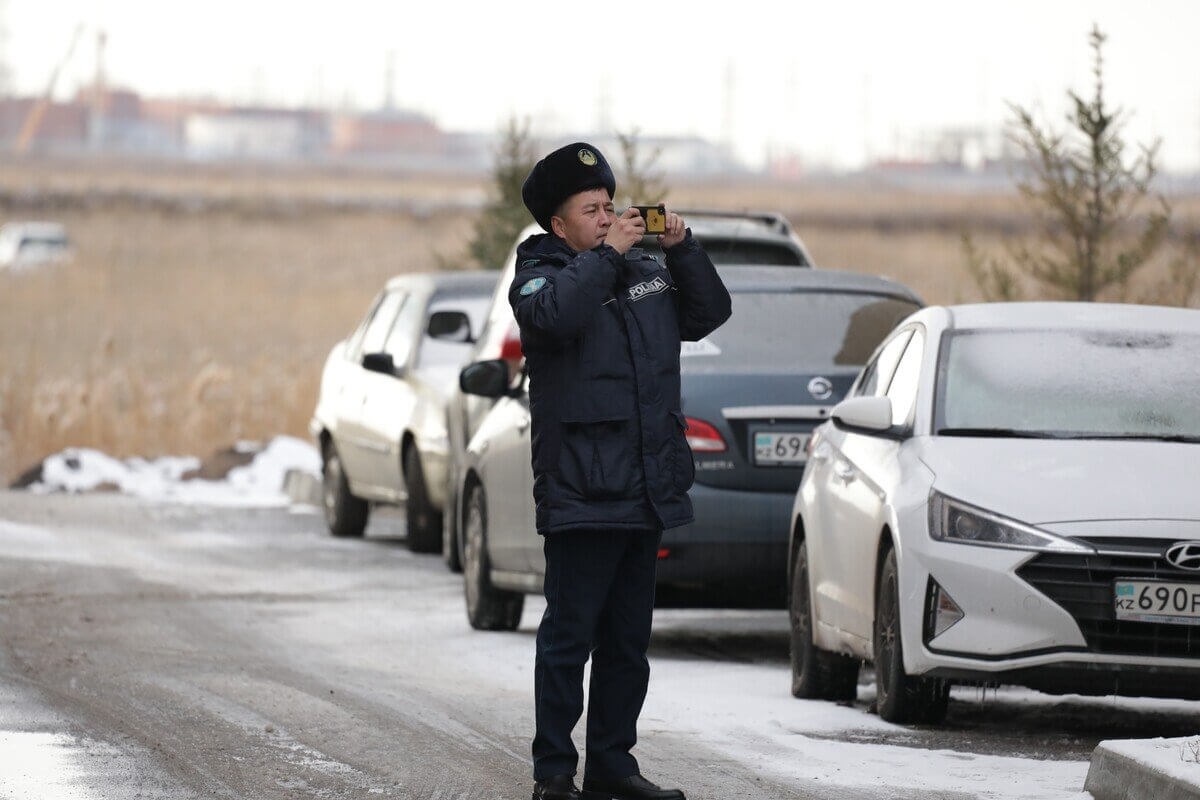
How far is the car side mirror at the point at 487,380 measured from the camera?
11.8 metres

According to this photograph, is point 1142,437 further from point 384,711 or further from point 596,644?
point 384,711

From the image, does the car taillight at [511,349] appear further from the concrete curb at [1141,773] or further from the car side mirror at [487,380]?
the concrete curb at [1141,773]

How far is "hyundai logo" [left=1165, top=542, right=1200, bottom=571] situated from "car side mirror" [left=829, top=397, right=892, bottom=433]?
1.23m

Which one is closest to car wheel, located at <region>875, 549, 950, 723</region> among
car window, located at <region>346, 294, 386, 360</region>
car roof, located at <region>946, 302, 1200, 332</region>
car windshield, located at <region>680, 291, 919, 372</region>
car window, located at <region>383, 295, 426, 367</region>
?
car roof, located at <region>946, 302, 1200, 332</region>

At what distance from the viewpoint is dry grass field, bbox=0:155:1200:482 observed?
2447 cm

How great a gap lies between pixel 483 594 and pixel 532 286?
5.42 meters

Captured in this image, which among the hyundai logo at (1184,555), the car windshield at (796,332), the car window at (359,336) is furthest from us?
the car window at (359,336)

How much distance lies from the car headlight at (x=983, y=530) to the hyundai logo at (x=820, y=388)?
2442mm

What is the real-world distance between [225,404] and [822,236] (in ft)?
126

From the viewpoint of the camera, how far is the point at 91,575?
557 inches

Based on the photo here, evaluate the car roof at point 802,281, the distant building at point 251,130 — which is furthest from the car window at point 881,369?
the distant building at point 251,130

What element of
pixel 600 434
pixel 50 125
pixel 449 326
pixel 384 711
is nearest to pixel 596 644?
pixel 600 434

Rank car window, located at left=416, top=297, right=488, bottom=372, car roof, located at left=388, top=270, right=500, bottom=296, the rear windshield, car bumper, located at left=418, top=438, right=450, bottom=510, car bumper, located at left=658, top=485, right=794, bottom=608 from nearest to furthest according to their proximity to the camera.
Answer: car bumper, located at left=658, top=485, right=794, bottom=608 < the rear windshield < car bumper, located at left=418, top=438, right=450, bottom=510 < car window, located at left=416, top=297, right=488, bottom=372 < car roof, located at left=388, top=270, right=500, bottom=296

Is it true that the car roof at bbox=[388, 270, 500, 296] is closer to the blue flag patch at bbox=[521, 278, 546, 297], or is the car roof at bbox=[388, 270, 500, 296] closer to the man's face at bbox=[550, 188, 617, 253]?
the man's face at bbox=[550, 188, 617, 253]
